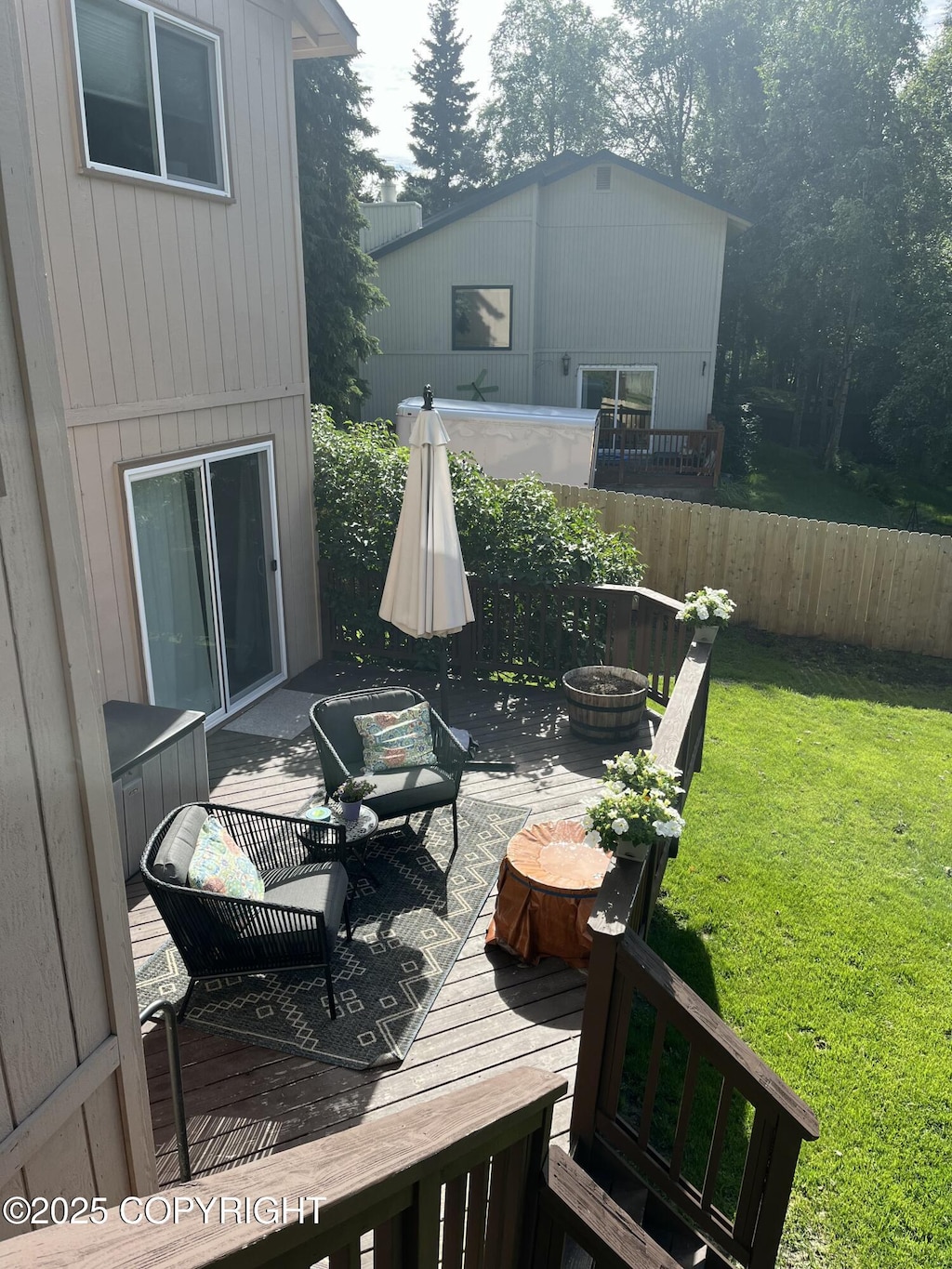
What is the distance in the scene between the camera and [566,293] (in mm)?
19156

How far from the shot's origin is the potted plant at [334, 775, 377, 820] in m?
4.99

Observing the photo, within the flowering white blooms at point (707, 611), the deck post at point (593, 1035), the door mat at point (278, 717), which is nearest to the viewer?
the deck post at point (593, 1035)

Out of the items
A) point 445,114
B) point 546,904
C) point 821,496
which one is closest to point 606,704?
point 546,904

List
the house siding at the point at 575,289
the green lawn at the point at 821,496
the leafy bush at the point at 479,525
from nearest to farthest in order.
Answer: the leafy bush at the point at 479,525, the house siding at the point at 575,289, the green lawn at the point at 821,496

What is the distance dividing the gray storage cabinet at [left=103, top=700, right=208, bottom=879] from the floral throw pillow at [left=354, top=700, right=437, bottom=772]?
42.8 inches

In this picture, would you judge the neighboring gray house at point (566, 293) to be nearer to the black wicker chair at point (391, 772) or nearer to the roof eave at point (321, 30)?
the roof eave at point (321, 30)

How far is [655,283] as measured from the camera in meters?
18.9

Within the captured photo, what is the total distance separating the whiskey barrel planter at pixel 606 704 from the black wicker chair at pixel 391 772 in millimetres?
1631

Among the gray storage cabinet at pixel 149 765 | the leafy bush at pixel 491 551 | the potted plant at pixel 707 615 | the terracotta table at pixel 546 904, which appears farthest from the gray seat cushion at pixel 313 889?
the leafy bush at pixel 491 551

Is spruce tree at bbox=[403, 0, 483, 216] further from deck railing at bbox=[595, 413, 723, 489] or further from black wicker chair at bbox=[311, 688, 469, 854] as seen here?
black wicker chair at bbox=[311, 688, 469, 854]

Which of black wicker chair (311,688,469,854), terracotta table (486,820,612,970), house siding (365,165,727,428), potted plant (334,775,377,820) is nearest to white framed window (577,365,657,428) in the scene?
house siding (365,165,727,428)

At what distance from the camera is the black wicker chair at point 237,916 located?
3.98m

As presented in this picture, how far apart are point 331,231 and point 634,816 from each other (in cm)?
1592

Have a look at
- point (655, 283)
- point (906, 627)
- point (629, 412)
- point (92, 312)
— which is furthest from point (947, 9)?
point (92, 312)
